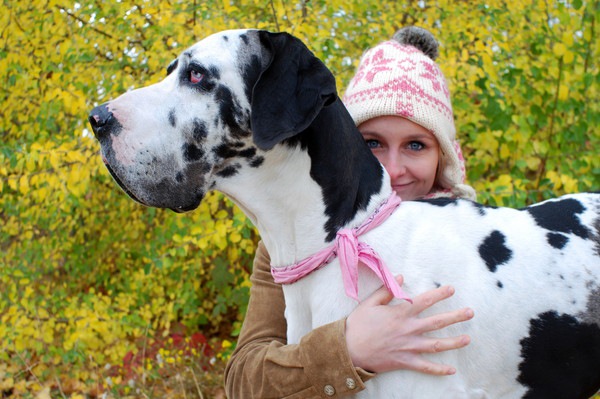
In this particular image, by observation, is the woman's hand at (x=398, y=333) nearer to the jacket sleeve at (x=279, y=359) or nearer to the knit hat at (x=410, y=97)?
the jacket sleeve at (x=279, y=359)

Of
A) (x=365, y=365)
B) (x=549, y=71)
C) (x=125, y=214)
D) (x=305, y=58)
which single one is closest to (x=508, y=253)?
(x=365, y=365)

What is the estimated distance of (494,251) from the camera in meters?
2.12

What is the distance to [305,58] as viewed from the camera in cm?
203

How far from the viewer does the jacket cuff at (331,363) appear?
2.01 metres

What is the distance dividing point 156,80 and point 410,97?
169 centimetres

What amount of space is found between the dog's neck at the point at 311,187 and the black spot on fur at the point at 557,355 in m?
0.67

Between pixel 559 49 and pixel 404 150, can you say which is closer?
pixel 404 150

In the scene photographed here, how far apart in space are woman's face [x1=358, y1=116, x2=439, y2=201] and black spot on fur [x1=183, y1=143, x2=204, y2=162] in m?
1.01

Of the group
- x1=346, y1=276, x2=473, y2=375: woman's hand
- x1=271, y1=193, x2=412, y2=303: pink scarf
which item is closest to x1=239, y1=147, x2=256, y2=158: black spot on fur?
x1=271, y1=193, x2=412, y2=303: pink scarf

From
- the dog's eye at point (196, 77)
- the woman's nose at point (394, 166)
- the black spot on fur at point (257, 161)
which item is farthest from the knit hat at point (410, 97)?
the dog's eye at point (196, 77)

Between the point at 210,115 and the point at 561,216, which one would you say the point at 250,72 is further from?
the point at 561,216

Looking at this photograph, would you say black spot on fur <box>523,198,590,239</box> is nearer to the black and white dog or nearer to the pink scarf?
the black and white dog

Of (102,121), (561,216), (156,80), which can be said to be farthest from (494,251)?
(156,80)

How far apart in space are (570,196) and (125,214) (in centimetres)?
376
